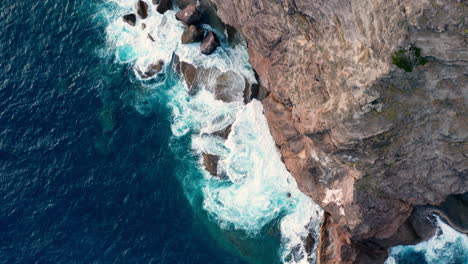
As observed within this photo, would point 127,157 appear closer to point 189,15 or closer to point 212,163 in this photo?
point 212,163

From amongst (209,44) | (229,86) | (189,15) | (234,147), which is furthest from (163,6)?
(234,147)

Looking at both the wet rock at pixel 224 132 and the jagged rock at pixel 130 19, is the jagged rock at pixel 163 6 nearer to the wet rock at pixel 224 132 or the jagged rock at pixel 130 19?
the jagged rock at pixel 130 19

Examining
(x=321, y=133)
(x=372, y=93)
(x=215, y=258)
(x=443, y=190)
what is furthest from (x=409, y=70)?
(x=215, y=258)

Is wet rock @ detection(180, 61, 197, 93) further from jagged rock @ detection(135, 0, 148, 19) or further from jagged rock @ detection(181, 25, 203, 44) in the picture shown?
jagged rock @ detection(135, 0, 148, 19)

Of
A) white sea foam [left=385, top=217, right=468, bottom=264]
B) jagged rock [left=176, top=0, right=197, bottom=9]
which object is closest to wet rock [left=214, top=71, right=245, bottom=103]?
jagged rock [left=176, top=0, right=197, bottom=9]

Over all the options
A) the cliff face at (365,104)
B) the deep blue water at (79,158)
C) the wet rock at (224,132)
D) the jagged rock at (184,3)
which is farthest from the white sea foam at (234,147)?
the cliff face at (365,104)
